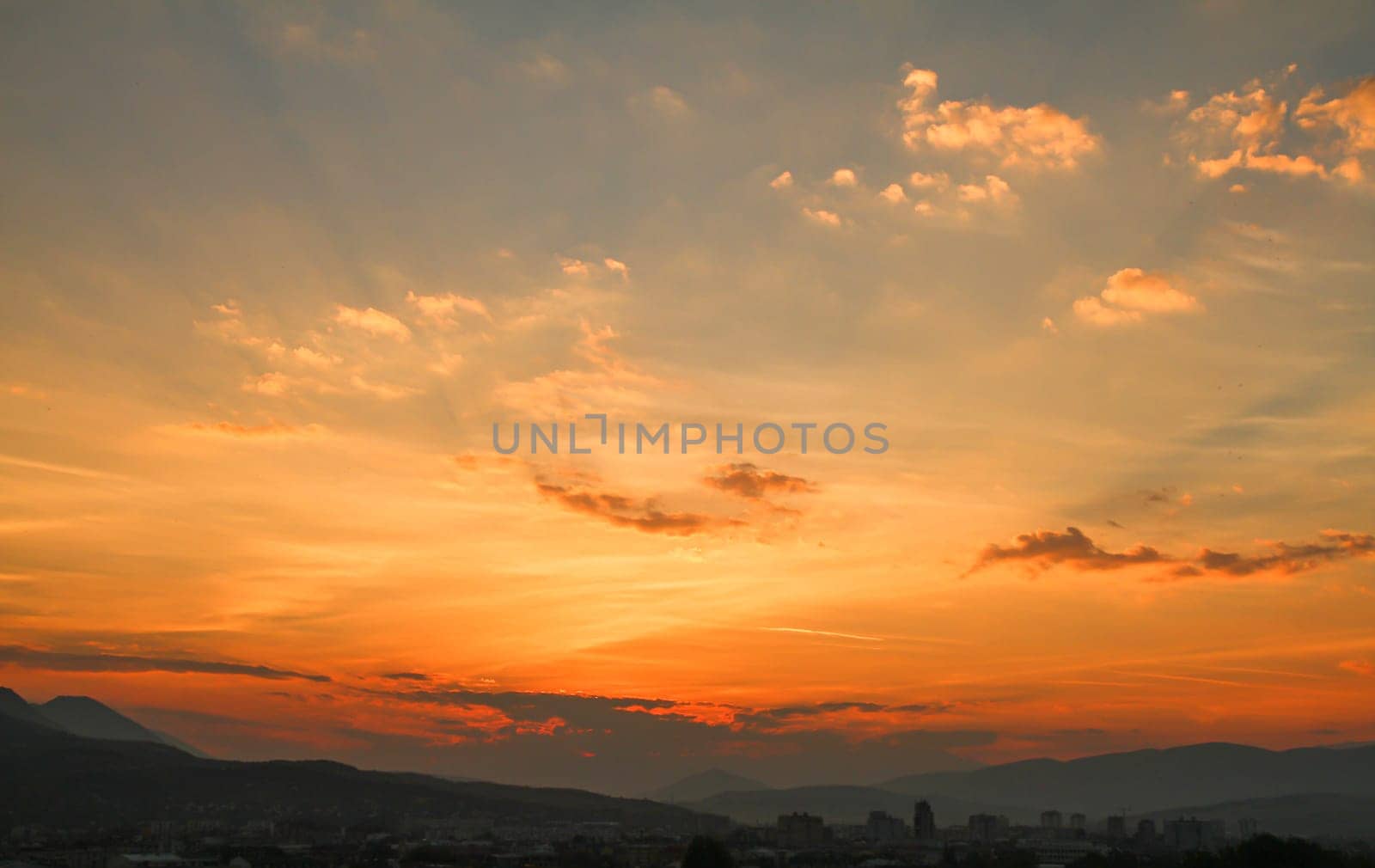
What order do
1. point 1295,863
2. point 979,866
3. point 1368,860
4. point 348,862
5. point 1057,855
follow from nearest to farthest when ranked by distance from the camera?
point 1295,863 → point 1368,860 → point 979,866 → point 348,862 → point 1057,855

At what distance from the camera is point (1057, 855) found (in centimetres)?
18588

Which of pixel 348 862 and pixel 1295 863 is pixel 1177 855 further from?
pixel 348 862

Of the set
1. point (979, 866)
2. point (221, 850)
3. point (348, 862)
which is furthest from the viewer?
point (221, 850)

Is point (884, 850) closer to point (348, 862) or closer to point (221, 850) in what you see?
point (348, 862)

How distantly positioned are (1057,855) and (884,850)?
27417 mm

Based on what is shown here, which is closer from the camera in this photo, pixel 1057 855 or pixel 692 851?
pixel 692 851

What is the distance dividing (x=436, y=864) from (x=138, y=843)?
200ft

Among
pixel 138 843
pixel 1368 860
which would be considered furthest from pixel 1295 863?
pixel 138 843

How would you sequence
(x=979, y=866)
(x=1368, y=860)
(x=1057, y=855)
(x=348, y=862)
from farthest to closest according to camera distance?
(x=1057, y=855) → (x=348, y=862) → (x=979, y=866) → (x=1368, y=860)

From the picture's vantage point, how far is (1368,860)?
399 feet

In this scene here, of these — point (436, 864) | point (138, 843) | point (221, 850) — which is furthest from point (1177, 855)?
point (138, 843)

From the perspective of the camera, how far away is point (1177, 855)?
184375mm

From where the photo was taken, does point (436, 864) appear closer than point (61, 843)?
Yes

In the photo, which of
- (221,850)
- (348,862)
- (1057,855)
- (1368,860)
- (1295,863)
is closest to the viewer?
(1295,863)
